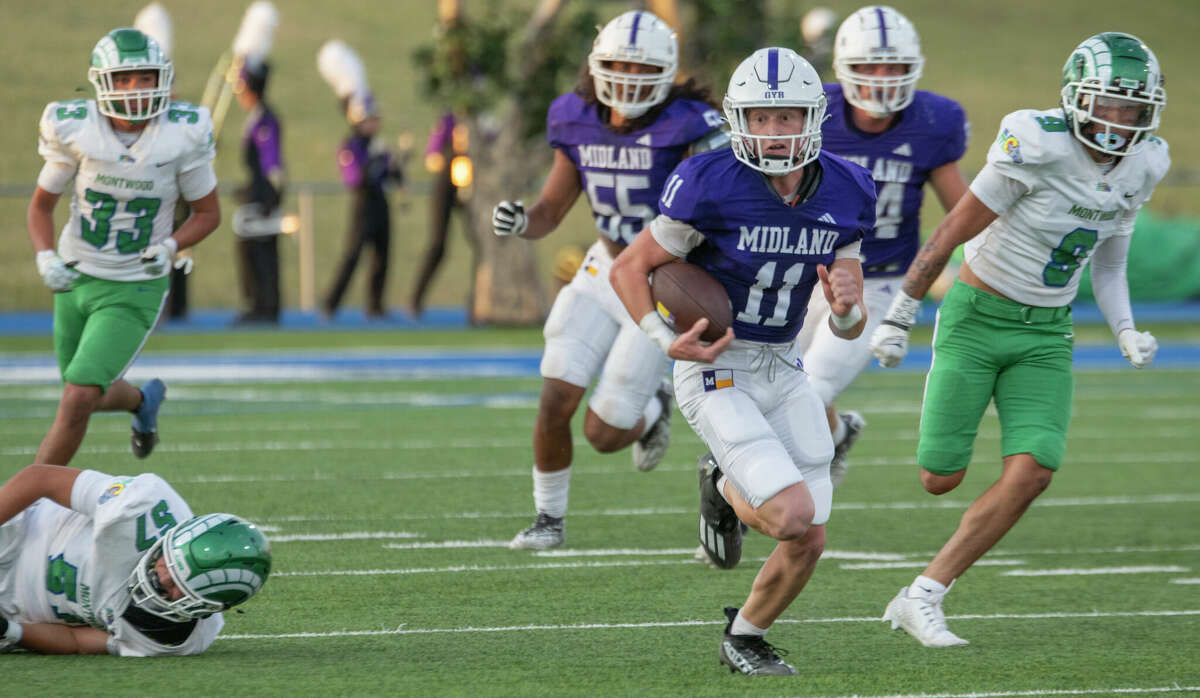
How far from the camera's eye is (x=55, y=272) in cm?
666

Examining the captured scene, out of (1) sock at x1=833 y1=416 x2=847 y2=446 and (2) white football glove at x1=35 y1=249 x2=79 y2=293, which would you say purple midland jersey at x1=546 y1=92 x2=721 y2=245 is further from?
(2) white football glove at x1=35 y1=249 x2=79 y2=293

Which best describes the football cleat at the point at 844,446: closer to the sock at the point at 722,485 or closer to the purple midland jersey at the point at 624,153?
the purple midland jersey at the point at 624,153

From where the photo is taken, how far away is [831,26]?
18.8 meters

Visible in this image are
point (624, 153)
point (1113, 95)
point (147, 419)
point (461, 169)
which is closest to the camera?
point (1113, 95)

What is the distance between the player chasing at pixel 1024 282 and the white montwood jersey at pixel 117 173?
123 inches

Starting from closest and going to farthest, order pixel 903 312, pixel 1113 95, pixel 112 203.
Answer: pixel 1113 95
pixel 903 312
pixel 112 203

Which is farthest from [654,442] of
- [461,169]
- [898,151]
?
[461,169]

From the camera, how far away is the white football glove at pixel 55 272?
6.65 meters

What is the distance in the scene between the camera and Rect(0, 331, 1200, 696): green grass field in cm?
467

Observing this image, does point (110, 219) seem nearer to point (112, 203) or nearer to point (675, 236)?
point (112, 203)

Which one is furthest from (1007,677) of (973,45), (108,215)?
(973,45)

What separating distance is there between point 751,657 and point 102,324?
10.9ft

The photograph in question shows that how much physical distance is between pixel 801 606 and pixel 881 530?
1.69 metres

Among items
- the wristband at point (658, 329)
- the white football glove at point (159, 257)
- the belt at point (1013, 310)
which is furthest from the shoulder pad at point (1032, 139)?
the white football glove at point (159, 257)
